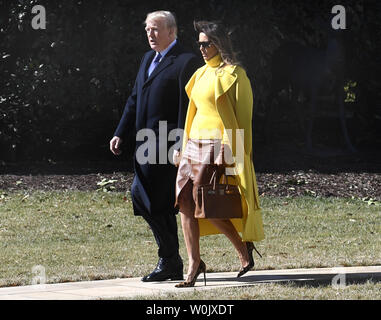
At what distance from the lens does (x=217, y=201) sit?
709cm

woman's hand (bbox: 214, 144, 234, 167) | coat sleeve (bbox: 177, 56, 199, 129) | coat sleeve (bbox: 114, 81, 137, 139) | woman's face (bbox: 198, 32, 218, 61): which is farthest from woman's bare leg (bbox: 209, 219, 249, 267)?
woman's face (bbox: 198, 32, 218, 61)

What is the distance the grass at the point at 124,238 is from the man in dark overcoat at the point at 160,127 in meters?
0.56

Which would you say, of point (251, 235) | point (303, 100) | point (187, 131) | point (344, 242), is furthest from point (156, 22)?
point (303, 100)

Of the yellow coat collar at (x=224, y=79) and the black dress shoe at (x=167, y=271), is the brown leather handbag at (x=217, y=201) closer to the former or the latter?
the yellow coat collar at (x=224, y=79)

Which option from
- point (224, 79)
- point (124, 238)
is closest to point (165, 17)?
point (224, 79)

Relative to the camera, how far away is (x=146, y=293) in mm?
6883

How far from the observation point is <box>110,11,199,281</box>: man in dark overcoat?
744cm

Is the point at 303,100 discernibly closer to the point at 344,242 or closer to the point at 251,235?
the point at 344,242

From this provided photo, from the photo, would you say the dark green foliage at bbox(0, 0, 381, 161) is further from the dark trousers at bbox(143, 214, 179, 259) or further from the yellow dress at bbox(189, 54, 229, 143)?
the yellow dress at bbox(189, 54, 229, 143)

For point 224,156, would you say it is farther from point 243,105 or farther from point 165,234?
point 165,234

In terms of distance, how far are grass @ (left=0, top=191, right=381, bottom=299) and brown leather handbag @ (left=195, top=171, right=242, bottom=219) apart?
0.59 m

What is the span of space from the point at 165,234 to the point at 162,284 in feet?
1.55

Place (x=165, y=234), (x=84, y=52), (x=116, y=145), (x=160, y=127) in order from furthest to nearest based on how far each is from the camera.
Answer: (x=84, y=52)
(x=165, y=234)
(x=116, y=145)
(x=160, y=127)

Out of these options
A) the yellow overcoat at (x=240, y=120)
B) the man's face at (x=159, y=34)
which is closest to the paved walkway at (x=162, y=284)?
the yellow overcoat at (x=240, y=120)
